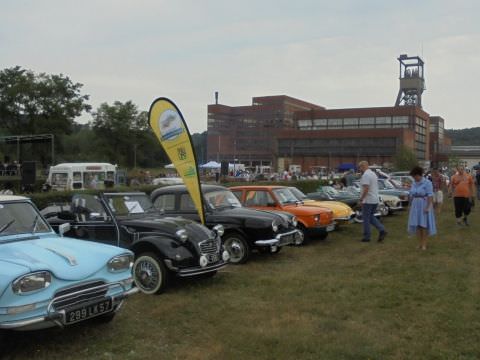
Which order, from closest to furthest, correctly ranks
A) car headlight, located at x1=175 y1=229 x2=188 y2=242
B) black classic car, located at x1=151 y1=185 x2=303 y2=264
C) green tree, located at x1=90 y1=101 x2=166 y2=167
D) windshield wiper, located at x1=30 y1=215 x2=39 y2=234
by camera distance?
windshield wiper, located at x1=30 y1=215 x2=39 y2=234 → car headlight, located at x1=175 y1=229 x2=188 y2=242 → black classic car, located at x1=151 y1=185 x2=303 y2=264 → green tree, located at x1=90 y1=101 x2=166 y2=167

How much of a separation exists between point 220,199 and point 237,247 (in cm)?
120

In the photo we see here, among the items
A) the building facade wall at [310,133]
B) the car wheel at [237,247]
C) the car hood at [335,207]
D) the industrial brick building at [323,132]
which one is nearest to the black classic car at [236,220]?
the car wheel at [237,247]

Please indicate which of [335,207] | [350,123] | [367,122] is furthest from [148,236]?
[350,123]

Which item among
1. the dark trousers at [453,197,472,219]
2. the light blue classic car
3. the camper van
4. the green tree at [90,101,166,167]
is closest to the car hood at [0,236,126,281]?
the light blue classic car

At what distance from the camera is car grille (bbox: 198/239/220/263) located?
23.4ft

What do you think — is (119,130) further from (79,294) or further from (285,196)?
(79,294)

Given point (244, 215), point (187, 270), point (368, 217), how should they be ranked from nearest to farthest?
point (187, 270) < point (244, 215) < point (368, 217)

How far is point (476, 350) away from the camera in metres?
4.75

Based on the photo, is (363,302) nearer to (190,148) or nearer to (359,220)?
(190,148)

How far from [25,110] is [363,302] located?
159ft

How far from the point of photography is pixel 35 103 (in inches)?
1896

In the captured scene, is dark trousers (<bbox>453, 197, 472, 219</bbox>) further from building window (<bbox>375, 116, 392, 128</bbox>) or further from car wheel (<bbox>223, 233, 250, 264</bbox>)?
building window (<bbox>375, 116, 392, 128</bbox>)

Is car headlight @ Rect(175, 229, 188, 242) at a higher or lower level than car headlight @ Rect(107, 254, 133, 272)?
higher

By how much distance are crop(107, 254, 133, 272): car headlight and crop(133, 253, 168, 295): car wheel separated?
4.63 ft
